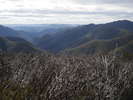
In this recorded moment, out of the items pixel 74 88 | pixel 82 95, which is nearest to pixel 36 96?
pixel 74 88

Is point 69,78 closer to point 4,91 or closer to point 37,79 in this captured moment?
point 37,79

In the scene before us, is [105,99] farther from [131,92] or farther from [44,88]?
[131,92]

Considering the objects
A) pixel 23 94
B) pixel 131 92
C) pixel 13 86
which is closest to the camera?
pixel 23 94

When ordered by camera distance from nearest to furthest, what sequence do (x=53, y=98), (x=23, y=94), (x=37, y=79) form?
(x=53, y=98) < (x=23, y=94) < (x=37, y=79)

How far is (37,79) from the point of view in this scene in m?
6.39

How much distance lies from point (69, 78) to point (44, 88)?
30.5 inches

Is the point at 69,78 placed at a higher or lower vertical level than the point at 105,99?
higher

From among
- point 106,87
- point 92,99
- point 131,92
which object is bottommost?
point 131,92

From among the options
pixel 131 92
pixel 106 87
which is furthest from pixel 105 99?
pixel 131 92

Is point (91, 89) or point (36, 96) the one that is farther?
point (91, 89)

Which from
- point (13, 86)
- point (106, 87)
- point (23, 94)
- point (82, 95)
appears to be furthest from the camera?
point (82, 95)

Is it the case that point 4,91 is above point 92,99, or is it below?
above

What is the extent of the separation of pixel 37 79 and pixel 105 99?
1999mm

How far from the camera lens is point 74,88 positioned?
5.61 m
